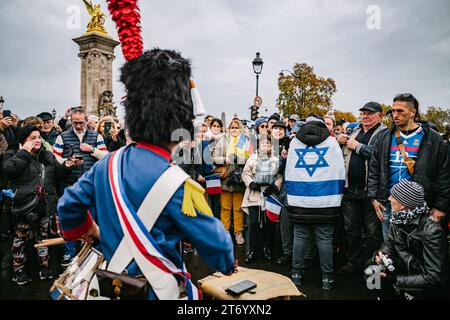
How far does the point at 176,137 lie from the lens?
74.1 inches

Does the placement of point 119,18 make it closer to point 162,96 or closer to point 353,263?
point 162,96

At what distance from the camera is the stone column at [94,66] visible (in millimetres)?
23391

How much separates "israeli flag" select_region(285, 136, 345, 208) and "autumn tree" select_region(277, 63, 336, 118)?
28776 millimetres

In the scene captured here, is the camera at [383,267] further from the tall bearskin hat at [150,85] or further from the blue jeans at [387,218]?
the tall bearskin hat at [150,85]

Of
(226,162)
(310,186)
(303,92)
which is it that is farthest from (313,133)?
(303,92)

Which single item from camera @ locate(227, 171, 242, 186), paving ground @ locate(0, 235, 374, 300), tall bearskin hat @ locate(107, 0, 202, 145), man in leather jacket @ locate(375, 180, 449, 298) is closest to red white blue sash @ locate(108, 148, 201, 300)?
tall bearskin hat @ locate(107, 0, 202, 145)

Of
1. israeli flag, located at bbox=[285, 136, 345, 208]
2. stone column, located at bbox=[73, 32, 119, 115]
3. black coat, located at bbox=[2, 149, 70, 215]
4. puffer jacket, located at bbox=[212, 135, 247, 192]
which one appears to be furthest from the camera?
stone column, located at bbox=[73, 32, 119, 115]

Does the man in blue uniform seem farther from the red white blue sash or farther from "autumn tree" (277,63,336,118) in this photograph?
"autumn tree" (277,63,336,118)

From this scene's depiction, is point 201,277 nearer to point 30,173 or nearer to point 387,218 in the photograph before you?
point 387,218

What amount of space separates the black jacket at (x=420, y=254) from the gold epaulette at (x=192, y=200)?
7.30 feet

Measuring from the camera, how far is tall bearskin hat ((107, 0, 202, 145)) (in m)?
1.78

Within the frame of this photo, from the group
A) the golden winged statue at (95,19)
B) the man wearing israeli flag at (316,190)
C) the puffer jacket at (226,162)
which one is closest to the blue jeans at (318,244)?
the man wearing israeli flag at (316,190)

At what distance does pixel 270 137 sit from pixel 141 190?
13.8ft
